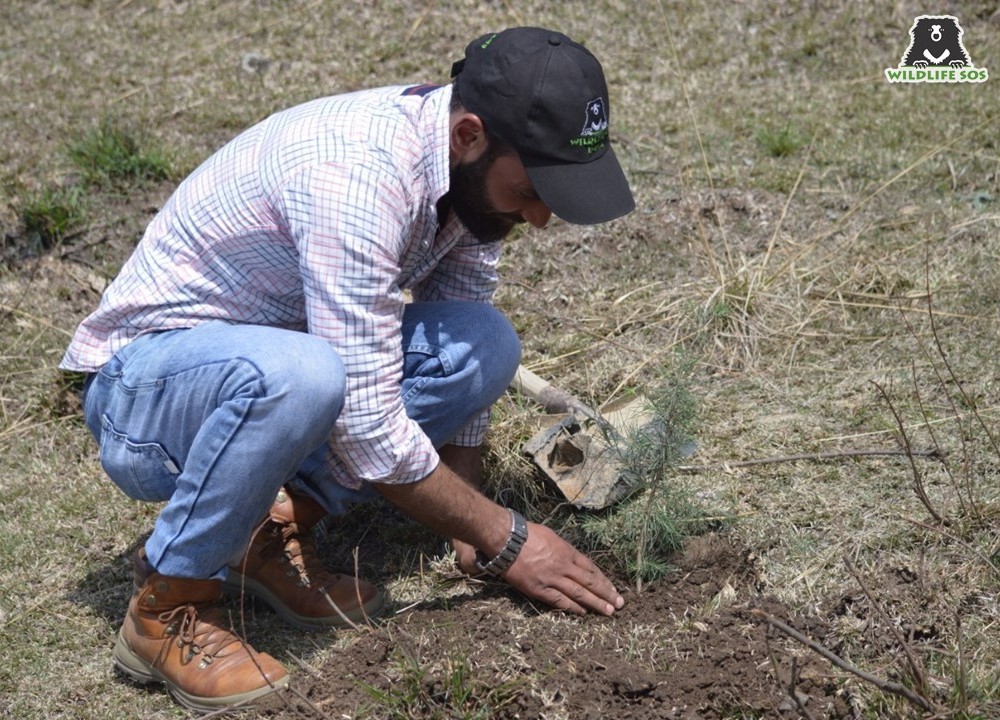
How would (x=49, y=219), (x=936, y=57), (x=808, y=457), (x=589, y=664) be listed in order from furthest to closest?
(x=936, y=57)
(x=49, y=219)
(x=808, y=457)
(x=589, y=664)

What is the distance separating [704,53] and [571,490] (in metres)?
2.97

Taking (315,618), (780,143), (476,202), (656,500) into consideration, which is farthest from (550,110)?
(780,143)

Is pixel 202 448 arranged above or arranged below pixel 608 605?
above

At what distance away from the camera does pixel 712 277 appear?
397 centimetres

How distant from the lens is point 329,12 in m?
5.67

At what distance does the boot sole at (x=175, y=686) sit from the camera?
8.16ft

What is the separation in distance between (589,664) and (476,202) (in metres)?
1.03

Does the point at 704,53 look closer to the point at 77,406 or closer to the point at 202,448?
the point at 77,406

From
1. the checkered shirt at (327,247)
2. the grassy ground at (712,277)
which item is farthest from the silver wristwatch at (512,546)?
the grassy ground at (712,277)

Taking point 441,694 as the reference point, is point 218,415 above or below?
above

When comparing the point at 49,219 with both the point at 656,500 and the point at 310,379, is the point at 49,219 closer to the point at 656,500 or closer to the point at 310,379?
the point at 310,379

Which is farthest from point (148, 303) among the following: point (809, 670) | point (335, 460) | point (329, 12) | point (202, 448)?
point (329, 12)

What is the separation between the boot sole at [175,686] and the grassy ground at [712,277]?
0.18ft

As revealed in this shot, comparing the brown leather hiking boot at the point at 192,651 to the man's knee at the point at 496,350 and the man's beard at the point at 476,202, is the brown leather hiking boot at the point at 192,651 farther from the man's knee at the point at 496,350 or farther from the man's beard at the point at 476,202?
the man's beard at the point at 476,202
